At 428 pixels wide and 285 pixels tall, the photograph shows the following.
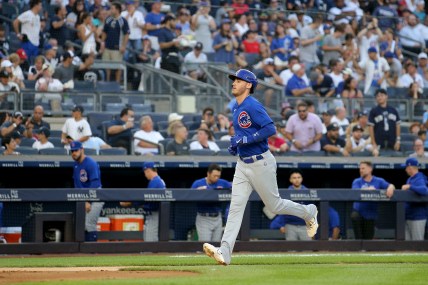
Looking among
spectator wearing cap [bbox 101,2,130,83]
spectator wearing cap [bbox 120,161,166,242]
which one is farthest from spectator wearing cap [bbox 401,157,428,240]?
spectator wearing cap [bbox 101,2,130,83]

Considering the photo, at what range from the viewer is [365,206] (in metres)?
14.2

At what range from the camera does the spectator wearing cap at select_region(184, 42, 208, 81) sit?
727 inches

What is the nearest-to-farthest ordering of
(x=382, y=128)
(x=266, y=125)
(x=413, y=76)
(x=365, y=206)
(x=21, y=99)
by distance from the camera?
1. (x=266, y=125)
2. (x=365, y=206)
3. (x=21, y=99)
4. (x=382, y=128)
5. (x=413, y=76)

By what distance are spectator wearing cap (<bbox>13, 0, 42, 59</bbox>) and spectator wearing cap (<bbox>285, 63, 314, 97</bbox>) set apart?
4.67 m

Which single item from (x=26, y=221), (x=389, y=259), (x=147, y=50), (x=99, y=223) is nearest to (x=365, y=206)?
(x=389, y=259)

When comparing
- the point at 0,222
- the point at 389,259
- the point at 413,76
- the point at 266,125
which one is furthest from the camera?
the point at 413,76

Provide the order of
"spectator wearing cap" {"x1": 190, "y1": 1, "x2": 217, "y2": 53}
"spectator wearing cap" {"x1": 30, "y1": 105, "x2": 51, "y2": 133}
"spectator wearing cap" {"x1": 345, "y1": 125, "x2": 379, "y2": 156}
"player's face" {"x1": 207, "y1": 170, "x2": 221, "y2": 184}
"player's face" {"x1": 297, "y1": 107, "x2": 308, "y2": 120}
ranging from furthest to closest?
"spectator wearing cap" {"x1": 190, "y1": 1, "x2": 217, "y2": 53} → "spectator wearing cap" {"x1": 345, "y1": 125, "x2": 379, "y2": 156} → "player's face" {"x1": 297, "y1": 107, "x2": 308, "y2": 120} → "spectator wearing cap" {"x1": 30, "y1": 105, "x2": 51, "y2": 133} → "player's face" {"x1": 207, "y1": 170, "x2": 221, "y2": 184}

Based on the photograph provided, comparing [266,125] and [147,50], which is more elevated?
[147,50]

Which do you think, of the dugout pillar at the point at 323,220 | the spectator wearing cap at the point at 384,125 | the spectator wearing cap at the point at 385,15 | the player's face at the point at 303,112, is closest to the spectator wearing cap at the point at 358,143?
the spectator wearing cap at the point at 384,125

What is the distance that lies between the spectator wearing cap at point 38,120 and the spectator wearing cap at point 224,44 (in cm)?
502

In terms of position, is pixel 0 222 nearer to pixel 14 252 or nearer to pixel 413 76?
pixel 14 252

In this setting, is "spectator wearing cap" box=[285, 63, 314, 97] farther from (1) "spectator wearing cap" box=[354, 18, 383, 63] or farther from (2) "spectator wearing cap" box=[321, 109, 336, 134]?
(1) "spectator wearing cap" box=[354, 18, 383, 63]

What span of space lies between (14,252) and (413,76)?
10882 mm

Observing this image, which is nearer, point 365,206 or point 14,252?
point 14,252
